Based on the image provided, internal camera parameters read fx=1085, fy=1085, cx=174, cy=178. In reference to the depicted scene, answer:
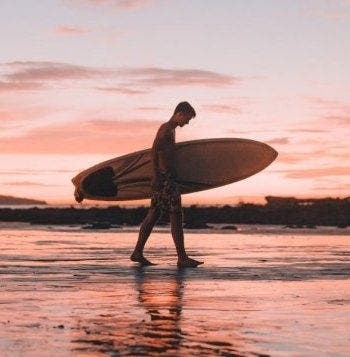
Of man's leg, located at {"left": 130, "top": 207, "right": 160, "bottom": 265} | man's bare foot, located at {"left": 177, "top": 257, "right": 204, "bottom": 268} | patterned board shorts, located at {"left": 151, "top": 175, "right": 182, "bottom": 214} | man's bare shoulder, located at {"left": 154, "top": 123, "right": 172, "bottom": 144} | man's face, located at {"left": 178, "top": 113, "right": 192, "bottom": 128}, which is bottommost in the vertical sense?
man's bare foot, located at {"left": 177, "top": 257, "right": 204, "bottom": 268}

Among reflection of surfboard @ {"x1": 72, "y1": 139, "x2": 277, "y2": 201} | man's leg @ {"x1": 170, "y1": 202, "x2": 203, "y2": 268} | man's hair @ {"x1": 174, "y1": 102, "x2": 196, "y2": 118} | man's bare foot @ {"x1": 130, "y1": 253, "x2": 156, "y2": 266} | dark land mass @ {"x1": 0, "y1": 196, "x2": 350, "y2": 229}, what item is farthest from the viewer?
dark land mass @ {"x1": 0, "y1": 196, "x2": 350, "y2": 229}

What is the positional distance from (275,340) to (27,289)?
13.9ft

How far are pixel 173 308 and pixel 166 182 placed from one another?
6.27 metres

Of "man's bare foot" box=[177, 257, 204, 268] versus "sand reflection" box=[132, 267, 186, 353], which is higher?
"man's bare foot" box=[177, 257, 204, 268]

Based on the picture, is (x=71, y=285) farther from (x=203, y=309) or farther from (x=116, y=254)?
(x=116, y=254)

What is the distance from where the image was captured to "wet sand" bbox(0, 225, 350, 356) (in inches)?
274

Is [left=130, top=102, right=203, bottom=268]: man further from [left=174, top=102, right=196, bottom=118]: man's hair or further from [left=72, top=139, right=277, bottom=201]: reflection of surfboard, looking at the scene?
[left=72, top=139, right=277, bottom=201]: reflection of surfboard

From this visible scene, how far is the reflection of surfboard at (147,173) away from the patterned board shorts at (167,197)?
5.17 meters

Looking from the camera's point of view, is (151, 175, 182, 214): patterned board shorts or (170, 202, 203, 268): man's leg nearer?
(170, 202, 203, 268): man's leg

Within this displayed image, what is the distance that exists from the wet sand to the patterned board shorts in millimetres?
927

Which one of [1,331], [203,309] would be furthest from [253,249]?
[1,331]

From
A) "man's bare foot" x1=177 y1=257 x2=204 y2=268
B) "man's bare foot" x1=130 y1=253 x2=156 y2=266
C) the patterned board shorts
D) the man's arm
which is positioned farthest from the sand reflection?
the man's arm

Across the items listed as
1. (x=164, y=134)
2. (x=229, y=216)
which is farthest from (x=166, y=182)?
(x=229, y=216)

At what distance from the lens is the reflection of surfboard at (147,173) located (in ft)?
67.8
